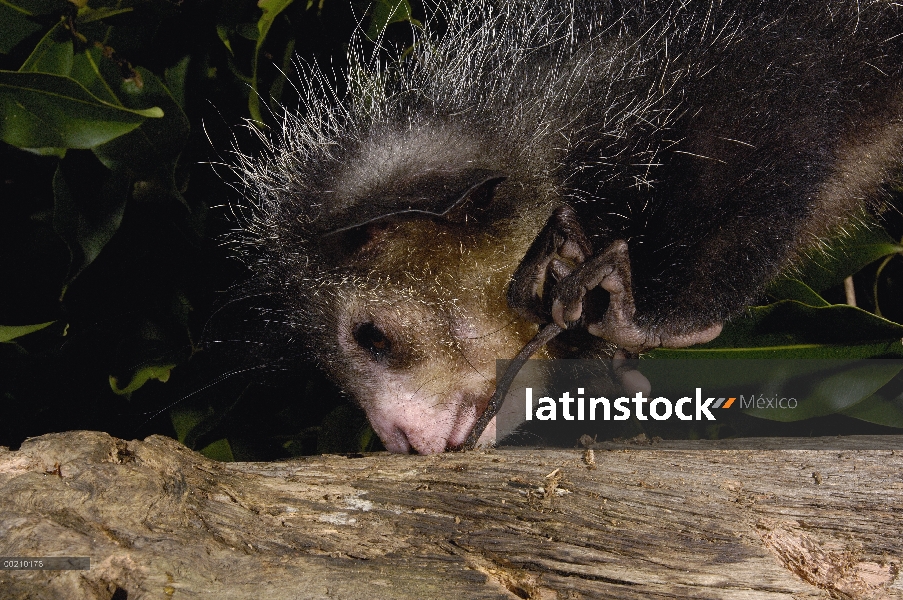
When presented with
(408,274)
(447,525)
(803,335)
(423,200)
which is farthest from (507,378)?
(803,335)

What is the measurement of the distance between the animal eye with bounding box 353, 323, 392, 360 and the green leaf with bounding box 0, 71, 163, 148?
0.91 meters

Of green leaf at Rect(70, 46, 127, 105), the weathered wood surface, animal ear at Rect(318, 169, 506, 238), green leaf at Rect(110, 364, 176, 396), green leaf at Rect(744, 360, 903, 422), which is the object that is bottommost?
the weathered wood surface

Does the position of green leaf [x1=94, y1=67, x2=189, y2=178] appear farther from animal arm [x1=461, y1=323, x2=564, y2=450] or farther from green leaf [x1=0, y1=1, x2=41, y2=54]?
animal arm [x1=461, y1=323, x2=564, y2=450]

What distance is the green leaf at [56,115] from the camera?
170 cm

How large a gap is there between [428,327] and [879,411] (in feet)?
4.51

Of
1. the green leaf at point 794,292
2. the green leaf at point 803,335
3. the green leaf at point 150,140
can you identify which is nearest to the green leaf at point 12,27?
the green leaf at point 150,140

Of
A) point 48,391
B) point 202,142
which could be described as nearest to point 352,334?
point 202,142

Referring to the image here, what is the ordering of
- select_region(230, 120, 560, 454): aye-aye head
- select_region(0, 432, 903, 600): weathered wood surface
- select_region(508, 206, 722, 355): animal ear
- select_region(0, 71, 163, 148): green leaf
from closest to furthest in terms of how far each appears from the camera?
select_region(0, 432, 903, 600): weathered wood surface < select_region(0, 71, 163, 148): green leaf < select_region(508, 206, 722, 355): animal ear < select_region(230, 120, 560, 454): aye-aye head

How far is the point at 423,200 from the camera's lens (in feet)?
6.71

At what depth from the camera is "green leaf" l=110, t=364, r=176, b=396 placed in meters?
2.12

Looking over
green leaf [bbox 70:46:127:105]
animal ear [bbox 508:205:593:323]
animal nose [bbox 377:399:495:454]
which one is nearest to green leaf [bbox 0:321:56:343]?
green leaf [bbox 70:46:127:105]

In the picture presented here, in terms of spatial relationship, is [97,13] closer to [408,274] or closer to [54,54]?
[54,54]

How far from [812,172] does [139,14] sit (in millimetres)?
1743

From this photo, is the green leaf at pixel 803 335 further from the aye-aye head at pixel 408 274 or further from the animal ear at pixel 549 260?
the aye-aye head at pixel 408 274
